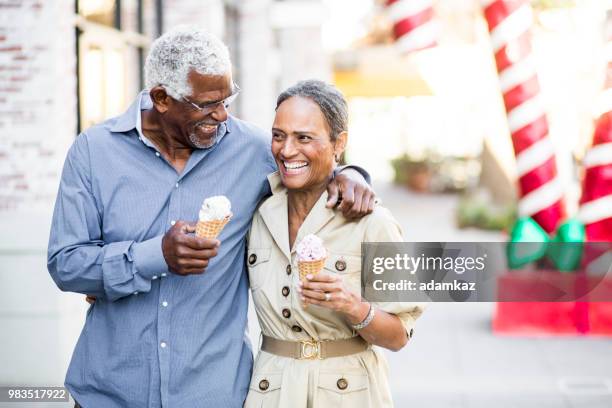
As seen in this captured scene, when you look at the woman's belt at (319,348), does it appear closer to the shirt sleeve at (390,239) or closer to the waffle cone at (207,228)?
the shirt sleeve at (390,239)

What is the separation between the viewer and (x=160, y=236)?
8.64 ft

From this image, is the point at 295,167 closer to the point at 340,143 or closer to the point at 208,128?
the point at 340,143

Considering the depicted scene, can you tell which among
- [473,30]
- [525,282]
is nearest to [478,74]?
[473,30]

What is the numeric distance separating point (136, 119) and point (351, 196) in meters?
0.73

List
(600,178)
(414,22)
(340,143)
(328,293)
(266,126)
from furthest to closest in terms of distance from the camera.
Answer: (266,126) < (414,22) < (600,178) < (340,143) < (328,293)

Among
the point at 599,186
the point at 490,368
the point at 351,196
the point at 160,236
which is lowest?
the point at 490,368

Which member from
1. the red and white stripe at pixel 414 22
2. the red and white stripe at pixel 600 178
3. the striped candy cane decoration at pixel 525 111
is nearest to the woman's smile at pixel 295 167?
the red and white stripe at pixel 600 178

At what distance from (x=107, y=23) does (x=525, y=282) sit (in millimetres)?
4375

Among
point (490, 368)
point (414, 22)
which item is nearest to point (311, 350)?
point (490, 368)

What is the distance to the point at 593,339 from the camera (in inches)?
325

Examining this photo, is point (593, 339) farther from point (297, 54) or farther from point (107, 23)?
point (297, 54)

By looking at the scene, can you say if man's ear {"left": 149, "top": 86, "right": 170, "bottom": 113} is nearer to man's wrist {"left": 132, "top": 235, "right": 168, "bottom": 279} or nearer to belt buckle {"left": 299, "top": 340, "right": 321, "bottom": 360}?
man's wrist {"left": 132, "top": 235, "right": 168, "bottom": 279}

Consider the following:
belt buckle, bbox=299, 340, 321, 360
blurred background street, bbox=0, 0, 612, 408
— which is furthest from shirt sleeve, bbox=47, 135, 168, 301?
blurred background street, bbox=0, 0, 612, 408

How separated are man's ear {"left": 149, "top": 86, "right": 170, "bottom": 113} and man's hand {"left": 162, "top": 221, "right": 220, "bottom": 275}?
436 mm
